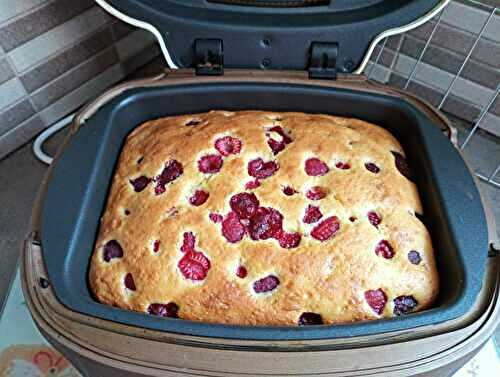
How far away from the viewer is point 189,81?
2.80 ft

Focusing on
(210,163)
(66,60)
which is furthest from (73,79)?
(210,163)

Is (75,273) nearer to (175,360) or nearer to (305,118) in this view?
(175,360)

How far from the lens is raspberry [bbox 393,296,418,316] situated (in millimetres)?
656

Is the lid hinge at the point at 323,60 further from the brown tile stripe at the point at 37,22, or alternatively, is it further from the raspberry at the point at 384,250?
the brown tile stripe at the point at 37,22

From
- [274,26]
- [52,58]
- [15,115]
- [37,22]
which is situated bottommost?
[15,115]

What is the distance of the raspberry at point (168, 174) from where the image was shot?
2.49 feet

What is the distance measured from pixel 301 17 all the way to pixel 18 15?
68cm

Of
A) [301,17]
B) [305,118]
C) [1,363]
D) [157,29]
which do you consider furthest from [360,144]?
[1,363]

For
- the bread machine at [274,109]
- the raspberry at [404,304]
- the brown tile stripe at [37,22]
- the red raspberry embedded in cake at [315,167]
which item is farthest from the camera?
the brown tile stripe at [37,22]

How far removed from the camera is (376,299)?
0.66 meters

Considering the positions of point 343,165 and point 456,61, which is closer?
point 343,165

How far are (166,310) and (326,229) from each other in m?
0.27

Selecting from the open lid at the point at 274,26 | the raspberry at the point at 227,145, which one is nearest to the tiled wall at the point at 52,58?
the open lid at the point at 274,26

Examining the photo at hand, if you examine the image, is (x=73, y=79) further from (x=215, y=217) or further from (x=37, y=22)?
(x=215, y=217)
